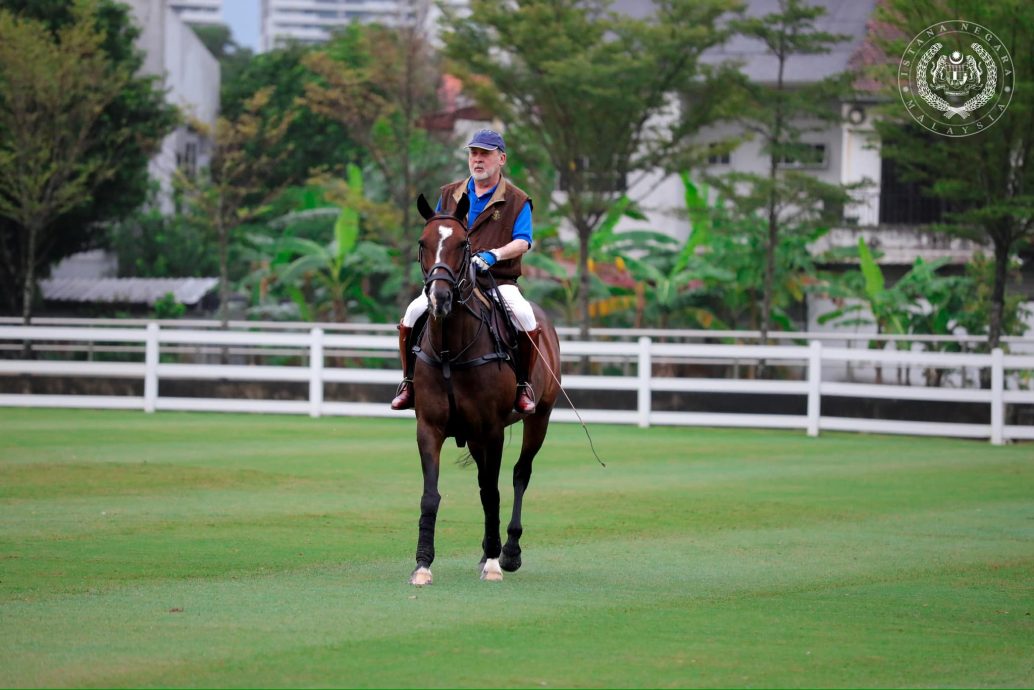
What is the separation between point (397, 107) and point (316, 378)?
9.21 meters

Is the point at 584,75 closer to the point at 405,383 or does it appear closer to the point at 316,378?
the point at 316,378

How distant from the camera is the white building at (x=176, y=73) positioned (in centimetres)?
4016

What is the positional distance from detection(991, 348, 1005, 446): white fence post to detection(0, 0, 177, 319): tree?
1633 centimetres

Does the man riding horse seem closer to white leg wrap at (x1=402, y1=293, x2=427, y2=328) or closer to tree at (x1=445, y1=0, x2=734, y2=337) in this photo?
white leg wrap at (x1=402, y1=293, x2=427, y2=328)

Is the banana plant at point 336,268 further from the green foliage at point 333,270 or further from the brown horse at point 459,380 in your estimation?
the brown horse at point 459,380

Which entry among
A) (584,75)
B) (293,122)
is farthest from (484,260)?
(293,122)

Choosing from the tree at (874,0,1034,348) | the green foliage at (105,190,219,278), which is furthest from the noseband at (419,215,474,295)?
the green foliage at (105,190,219,278)

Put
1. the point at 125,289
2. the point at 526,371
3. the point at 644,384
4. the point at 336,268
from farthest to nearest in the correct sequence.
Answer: the point at 125,289, the point at 336,268, the point at 644,384, the point at 526,371

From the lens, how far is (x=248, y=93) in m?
48.2

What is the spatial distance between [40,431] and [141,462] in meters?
4.04

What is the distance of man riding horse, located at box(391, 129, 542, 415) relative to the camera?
9.16 meters

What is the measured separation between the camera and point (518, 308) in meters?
9.48

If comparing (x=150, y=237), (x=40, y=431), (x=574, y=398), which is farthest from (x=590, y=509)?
(x=150, y=237)

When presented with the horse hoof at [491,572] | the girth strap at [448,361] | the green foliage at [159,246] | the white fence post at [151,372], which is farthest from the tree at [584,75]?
the horse hoof at [491,572]
